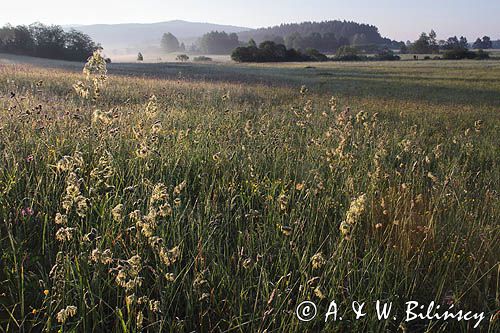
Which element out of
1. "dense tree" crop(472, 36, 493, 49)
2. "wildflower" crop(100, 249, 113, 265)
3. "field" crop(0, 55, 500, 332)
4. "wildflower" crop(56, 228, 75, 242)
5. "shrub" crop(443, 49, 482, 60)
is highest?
"dense tree" crop(472, 36, 493, 49)

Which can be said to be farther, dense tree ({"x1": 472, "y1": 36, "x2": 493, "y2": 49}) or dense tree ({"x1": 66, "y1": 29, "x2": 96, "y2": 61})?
dense tree ({"x1": 472, "y1": 36, "x2": 493, "y2": 49})

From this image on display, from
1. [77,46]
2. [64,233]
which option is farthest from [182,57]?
[64,233]

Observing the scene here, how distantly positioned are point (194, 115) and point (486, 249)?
617 cm

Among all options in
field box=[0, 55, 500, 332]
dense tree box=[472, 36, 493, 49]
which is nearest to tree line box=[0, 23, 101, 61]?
field box=[0, 55, 500, 332]

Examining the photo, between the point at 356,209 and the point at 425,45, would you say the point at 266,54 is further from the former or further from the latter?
the point at 356,209

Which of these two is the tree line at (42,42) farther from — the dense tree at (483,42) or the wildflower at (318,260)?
the dense tree at (483,42)

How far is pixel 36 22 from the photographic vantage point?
76.0 meters

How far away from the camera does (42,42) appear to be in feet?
239

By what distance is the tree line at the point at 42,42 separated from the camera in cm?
7112

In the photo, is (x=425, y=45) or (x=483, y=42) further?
(x=483, y=42)

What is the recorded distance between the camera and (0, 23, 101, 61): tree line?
7112 cm

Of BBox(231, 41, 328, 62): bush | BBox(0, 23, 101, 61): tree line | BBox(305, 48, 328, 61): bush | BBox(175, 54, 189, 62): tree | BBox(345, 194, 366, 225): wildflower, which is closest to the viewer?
BBox(345, 194, 366, 225): wildflower

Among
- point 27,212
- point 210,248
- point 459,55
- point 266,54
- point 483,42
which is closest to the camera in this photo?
point 210,248

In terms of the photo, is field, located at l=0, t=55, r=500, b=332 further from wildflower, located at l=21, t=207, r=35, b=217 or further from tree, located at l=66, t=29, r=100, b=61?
tree, located at l=66, t=29, r=100, b=61
